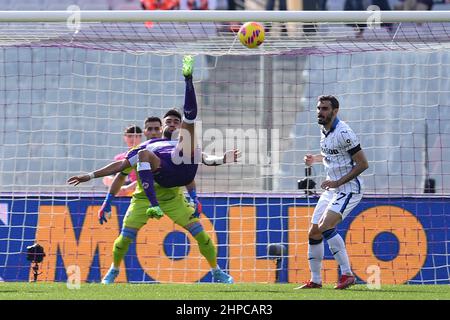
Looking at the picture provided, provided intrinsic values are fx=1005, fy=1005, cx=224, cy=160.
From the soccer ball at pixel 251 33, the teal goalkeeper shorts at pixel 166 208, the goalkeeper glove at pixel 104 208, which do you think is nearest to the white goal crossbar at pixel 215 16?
the soccer ball at pixel 251 33

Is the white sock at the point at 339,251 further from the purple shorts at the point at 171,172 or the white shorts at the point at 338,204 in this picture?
the purple shorts at the point at 171,172

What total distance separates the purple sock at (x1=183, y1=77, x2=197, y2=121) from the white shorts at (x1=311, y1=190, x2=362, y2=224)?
170 centimetres

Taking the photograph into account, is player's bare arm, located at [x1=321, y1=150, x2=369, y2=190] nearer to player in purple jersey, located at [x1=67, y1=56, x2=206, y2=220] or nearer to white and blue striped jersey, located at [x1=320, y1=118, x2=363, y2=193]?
white and blue striped jersey, located at [x1=320, y1=118, x2=363, y2=193]

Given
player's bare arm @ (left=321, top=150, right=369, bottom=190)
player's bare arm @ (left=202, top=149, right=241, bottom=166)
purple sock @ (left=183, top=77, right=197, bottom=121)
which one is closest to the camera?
purple sock @ (left=183, top=77, right=197, bottom=121)

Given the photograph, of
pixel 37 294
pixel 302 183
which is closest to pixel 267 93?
pixel 302 183

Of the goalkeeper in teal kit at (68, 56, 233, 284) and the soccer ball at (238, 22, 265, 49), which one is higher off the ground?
the soccer ball at (238, 22, 265, 49)

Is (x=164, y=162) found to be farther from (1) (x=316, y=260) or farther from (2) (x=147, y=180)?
(1) (x=316, y=260)

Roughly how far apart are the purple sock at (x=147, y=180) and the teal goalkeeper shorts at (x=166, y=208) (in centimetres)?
68

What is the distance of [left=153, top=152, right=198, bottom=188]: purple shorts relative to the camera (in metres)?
11.0

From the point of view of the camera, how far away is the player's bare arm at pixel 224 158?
36.1 feet

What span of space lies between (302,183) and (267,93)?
1.81m

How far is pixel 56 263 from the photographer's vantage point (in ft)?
41.5

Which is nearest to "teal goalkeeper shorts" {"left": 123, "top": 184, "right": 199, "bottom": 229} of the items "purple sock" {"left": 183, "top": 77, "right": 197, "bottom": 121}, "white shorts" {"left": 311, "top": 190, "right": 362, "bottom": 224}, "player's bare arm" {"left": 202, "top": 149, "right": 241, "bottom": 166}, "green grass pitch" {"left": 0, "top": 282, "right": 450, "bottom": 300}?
"player's bare arm" {"left": 202, "top": 149, "right": 241, "bottom": 166}

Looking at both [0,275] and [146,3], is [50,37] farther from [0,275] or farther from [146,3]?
[146,3]
